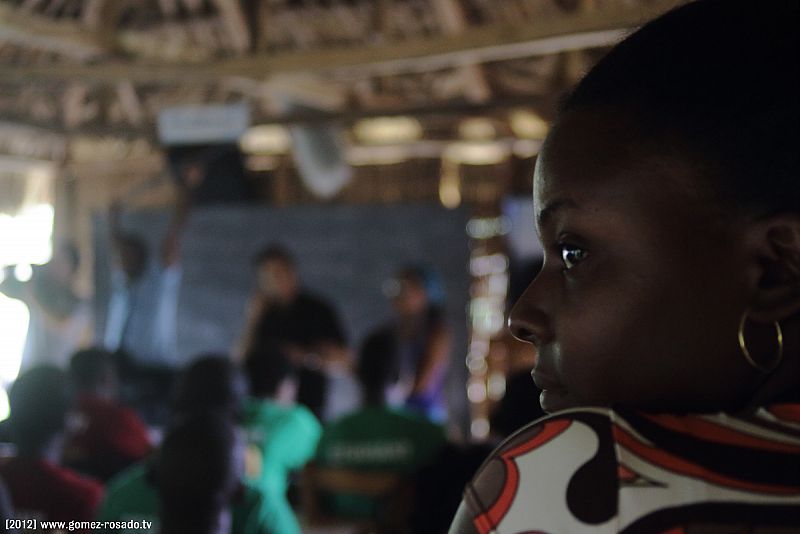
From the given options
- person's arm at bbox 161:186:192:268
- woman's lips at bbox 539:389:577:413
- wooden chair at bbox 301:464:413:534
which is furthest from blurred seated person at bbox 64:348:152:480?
person's arm at bbox 161:186:192:268

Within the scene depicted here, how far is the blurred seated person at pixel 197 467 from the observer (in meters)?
2.35

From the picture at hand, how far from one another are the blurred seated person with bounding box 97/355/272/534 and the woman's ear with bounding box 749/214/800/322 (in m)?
1.60

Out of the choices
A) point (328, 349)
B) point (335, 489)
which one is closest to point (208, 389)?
point (335, 489)

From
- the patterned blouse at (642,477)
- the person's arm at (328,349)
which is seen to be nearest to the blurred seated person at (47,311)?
the person's arm at (328,349)

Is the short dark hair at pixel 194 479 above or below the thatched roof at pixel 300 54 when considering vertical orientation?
above

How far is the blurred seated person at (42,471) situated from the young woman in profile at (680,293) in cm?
209

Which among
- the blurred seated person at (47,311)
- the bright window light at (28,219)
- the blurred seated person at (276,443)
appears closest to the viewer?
the blurred seated person at (276,443)

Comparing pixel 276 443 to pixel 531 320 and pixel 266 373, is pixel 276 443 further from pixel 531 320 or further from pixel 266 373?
pixel 531 320

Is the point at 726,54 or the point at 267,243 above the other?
the point at 726,54

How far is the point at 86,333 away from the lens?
747cm

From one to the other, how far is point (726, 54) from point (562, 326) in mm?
185

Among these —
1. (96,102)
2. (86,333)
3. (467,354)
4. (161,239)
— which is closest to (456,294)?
(467,354)

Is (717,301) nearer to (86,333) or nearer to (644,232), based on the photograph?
(644,232)

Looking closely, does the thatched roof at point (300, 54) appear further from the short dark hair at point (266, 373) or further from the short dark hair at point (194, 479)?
the short dark hair at point (194, 479)
